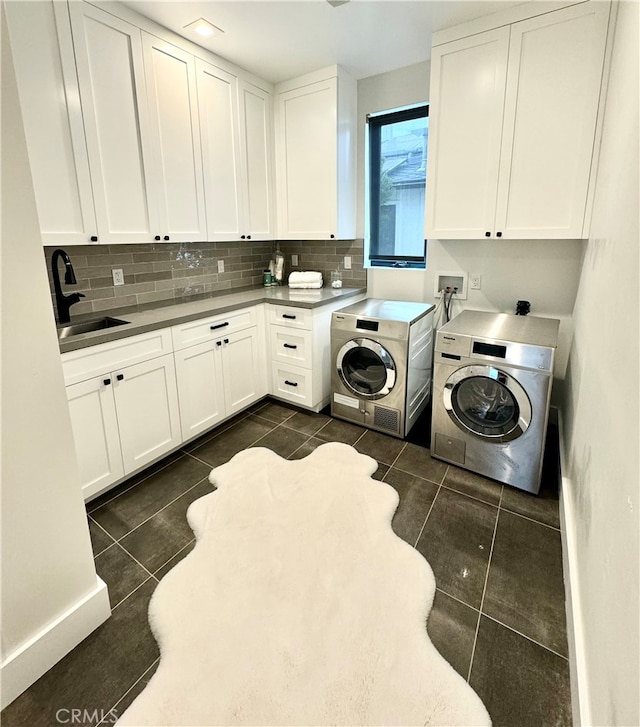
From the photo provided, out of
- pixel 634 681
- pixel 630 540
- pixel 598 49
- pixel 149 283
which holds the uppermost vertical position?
pixel 598 49

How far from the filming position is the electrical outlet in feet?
9.19

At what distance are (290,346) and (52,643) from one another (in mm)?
2112

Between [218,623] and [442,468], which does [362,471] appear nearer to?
[442,468]

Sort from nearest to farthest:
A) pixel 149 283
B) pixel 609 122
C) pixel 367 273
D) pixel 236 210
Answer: pixel 609 122
pixel 149 283
pixel 236 210
pixel 367 273

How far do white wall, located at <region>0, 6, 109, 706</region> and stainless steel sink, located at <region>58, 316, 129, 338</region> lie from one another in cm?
110

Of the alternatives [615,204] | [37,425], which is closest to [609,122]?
[615,204]

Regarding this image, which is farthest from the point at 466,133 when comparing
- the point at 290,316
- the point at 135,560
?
the point at 135,560

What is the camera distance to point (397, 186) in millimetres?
3137

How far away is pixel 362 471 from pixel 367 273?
1.77m

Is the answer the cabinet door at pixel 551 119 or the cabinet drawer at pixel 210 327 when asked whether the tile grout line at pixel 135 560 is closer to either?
the cabinet drawer at pixel 210 327

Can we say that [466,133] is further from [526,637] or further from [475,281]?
[526,637]

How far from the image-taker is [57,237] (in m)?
1.96

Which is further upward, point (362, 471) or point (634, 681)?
point (634, 681)

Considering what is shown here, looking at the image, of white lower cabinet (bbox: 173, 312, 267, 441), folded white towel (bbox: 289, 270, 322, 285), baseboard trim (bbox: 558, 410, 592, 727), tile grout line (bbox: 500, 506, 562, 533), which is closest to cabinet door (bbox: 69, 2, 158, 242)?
white lower cabinet (bbox: 173, 312, 267, 441)
